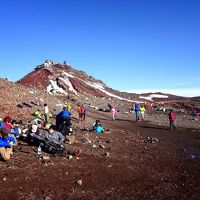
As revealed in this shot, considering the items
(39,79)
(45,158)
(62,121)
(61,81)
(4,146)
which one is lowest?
(45,158)

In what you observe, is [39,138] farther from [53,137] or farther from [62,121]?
[62,121]

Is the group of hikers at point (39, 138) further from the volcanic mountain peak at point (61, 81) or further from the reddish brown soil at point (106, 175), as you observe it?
the volcanic mountain peak at point (61, 81)

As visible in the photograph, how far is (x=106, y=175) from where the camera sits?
16938mm

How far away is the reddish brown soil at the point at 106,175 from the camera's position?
14.2 metres

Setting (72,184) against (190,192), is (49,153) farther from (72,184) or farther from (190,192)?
(190,192)

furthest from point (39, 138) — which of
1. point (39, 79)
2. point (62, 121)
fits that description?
point (39, 79)

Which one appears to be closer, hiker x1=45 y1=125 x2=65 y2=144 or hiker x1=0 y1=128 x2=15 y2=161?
hiker x1=0 y1=128 x2=15 y2=161

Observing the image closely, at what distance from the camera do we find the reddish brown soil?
46.8ft

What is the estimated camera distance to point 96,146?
23469 mm

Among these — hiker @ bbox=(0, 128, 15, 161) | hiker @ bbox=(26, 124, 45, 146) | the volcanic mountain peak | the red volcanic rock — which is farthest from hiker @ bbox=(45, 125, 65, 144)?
the red volcanic rock

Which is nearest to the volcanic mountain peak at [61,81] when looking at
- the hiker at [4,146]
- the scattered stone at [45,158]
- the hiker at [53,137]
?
the hiker at [53,137]

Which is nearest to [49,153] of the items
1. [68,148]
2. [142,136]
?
[68,148]

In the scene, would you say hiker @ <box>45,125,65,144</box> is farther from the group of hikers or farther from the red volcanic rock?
the red volcanic rock

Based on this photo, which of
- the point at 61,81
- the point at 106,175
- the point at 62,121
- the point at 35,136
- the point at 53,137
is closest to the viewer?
the point at 106,175
